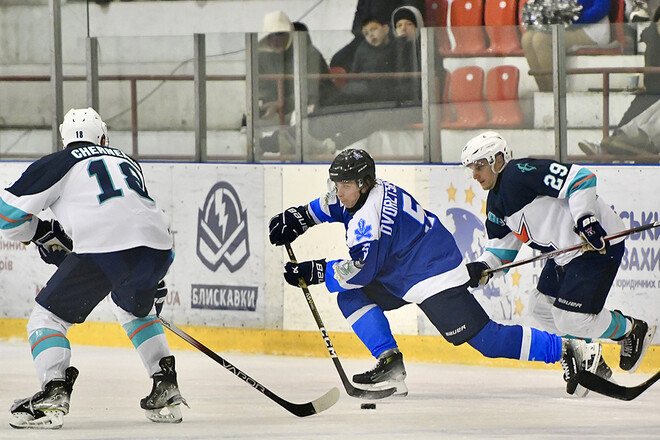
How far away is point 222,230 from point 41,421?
2.36 meters

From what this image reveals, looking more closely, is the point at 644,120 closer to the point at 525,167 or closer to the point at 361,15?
the point at 525,167

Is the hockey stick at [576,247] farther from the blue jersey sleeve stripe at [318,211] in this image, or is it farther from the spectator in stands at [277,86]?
the spectator in stands at [277,86]

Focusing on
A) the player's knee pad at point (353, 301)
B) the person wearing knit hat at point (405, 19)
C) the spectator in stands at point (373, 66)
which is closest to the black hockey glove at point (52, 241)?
the player's knee pad at point (353, 301)

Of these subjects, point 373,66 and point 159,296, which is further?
point 373,66

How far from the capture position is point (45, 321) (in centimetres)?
491

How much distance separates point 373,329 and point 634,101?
176cm

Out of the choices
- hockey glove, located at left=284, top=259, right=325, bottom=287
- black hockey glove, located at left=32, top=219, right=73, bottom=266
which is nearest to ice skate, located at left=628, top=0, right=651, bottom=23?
hockey glove, located at left=284, top=259, right=325, bottom=287

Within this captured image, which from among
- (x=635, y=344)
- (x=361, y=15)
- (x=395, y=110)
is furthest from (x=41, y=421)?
(x=361, y=15)

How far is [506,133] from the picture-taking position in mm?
6656

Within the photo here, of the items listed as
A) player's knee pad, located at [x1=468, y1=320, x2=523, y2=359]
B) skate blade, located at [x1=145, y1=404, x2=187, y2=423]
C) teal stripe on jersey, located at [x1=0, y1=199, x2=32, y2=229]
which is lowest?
skate blade, located at [x1=145, y1=404, x2=187, y2=423]

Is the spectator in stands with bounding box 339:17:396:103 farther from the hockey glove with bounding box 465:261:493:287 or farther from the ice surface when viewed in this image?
the hockey glove with bounding box 465:261:493:287

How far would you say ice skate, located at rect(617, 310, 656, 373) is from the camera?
576 cm

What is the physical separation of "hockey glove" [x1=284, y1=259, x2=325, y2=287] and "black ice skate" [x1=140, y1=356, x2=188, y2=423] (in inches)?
23.7

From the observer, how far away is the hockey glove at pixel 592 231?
5.31 metres
